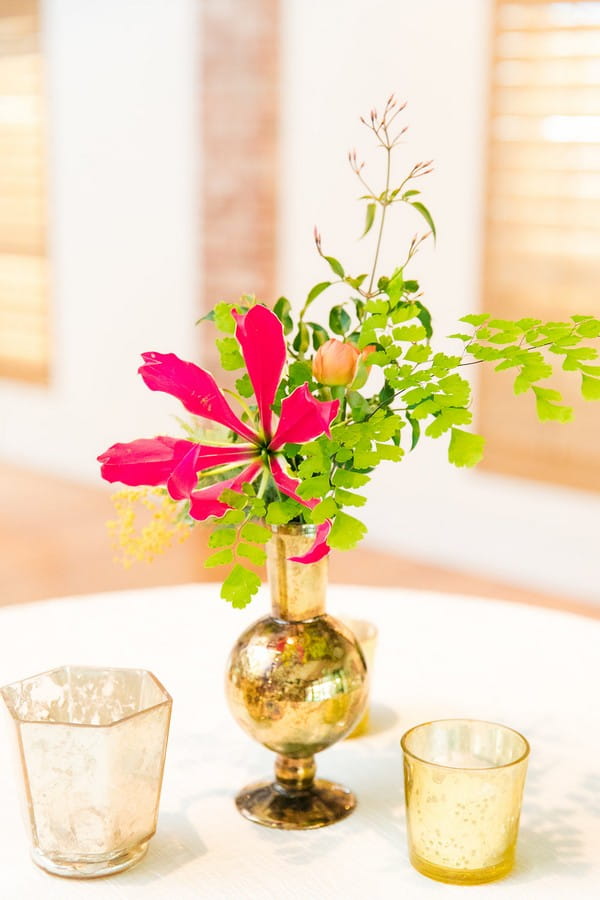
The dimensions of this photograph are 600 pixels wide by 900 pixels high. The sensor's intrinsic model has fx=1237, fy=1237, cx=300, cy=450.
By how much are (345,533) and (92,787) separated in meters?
0.24

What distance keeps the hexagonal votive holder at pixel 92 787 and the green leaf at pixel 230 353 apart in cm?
24

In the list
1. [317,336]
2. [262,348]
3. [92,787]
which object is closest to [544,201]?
[317,336]

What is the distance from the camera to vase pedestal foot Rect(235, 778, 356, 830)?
3.03 ft

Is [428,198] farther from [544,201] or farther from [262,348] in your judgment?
[262,348]

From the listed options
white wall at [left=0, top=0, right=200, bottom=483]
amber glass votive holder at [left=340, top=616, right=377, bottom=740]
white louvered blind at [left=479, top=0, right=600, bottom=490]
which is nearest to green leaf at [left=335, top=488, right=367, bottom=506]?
amber glass votive holder at [left=340, top=616, right=377, bottom=740]

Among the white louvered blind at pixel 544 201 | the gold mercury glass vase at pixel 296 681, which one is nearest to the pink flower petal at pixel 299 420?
the gold mercury glass vase at pixel 296 681

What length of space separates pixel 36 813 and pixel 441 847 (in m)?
0.27

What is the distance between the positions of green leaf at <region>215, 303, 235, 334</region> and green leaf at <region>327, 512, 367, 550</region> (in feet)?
0.57

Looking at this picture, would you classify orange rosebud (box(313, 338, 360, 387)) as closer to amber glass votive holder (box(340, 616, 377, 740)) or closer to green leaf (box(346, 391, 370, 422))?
green leaf (box(346, 391, 370, 422))

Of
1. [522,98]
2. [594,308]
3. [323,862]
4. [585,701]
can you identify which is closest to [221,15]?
[522,98]

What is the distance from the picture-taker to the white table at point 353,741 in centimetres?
84

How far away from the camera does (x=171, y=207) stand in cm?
406

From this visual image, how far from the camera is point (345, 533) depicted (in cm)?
78

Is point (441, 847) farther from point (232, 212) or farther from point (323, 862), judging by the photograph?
point (232, 212)
